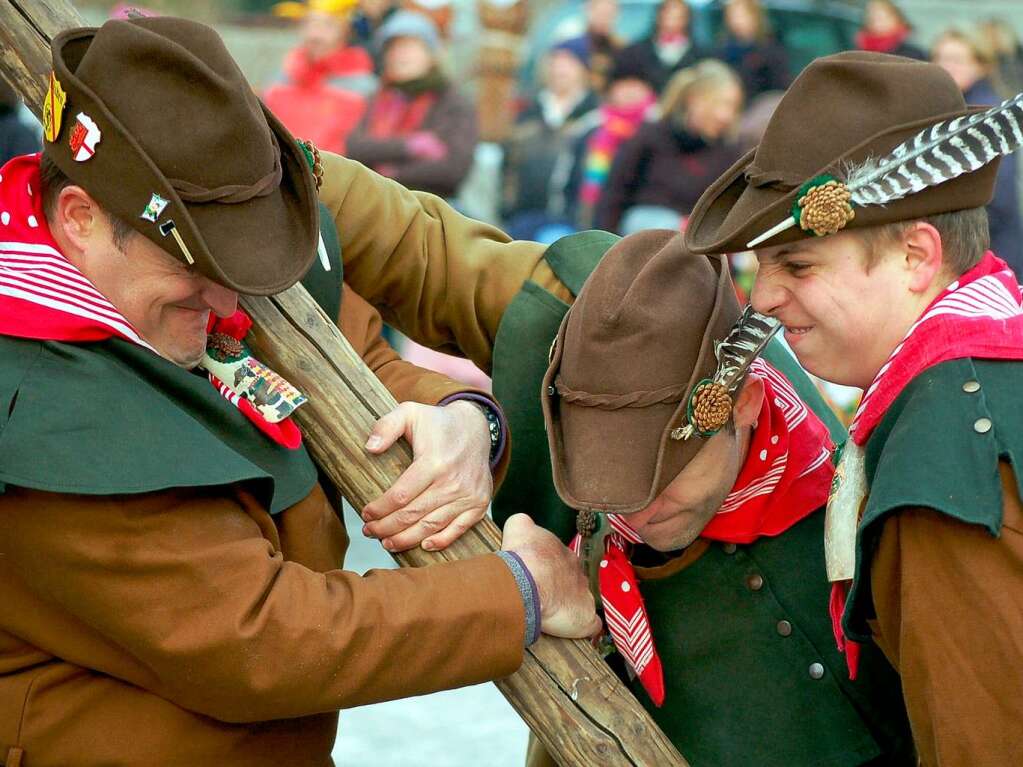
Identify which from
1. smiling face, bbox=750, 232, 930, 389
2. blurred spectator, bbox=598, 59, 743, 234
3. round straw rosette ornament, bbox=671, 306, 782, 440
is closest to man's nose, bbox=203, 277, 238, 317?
round straw rosette ornament, bbox=671, 306, 782, 440

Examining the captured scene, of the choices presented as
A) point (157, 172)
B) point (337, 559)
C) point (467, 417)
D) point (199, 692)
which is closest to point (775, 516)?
point (467, 417)

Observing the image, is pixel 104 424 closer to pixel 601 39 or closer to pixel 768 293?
pixel 768 293

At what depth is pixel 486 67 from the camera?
1080 centimetres

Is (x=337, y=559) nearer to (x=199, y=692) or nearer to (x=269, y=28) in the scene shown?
(x=199, y=692)

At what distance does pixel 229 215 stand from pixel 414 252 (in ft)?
2.60

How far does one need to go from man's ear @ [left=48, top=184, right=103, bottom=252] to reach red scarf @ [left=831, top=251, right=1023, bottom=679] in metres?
1.28

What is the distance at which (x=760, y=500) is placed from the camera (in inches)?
105

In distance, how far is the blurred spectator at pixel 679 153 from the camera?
280 inches

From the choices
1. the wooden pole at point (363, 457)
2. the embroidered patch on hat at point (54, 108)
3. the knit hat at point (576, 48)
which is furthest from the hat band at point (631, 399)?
the knit hat at point (576, 48)

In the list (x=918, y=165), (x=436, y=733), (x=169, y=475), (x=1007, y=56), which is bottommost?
(x=436, y=733)

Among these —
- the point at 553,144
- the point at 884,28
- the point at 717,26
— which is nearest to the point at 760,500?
the point at 553,144

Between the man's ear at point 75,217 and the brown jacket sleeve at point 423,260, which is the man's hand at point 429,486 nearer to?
the brown jacket sleeve at point 423,260

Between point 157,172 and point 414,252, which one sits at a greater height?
point 157,172

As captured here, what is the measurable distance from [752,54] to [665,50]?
64 centimetres
